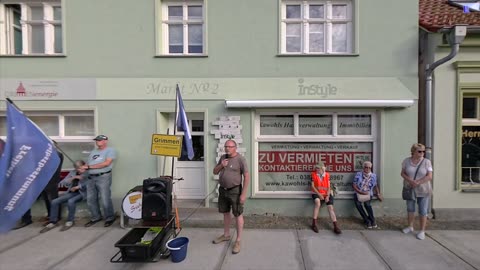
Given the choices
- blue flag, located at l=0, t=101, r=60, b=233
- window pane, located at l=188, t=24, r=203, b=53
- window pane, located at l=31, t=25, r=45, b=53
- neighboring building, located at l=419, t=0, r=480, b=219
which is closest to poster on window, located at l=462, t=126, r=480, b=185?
neighboring building, located at l=419, t=0, r=480, b=219

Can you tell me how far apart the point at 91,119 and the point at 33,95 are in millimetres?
1232

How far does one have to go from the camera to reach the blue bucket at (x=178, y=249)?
158 inches

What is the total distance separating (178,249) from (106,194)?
2.45 metres

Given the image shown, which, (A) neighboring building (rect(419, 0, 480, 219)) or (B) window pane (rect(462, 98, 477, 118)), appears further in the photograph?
(B) window pane (rect(462, 98, 477, 118))

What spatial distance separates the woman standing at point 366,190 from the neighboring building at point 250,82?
0.43 metres

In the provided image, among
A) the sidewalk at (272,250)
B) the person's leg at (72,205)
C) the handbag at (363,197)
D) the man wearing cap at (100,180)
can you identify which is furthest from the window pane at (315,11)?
the person's leg at (72,205)

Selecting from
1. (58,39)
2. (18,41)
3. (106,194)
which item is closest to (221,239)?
(106,194)

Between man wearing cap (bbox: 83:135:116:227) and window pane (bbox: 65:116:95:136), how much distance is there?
2.34ft

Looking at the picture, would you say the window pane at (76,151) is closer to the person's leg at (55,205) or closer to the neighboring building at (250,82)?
the neighboring building at (250,82)

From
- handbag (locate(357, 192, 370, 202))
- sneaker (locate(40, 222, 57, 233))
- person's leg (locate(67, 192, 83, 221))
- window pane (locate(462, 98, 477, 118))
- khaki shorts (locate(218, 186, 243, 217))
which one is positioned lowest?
sneaker (locate(40, 222, 57, 233))

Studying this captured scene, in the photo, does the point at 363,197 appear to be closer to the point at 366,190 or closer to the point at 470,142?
the point at 366,190

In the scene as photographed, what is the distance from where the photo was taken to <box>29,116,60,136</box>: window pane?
20.5 ft

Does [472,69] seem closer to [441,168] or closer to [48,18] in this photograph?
[441,168]

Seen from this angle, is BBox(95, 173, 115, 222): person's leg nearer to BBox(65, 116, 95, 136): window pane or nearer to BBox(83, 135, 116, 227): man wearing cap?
BBox(83, 135, 116, 227): man wearing cap
